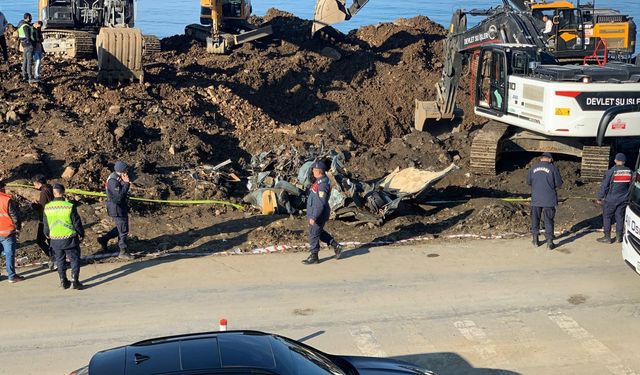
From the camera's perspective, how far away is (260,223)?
604 inches

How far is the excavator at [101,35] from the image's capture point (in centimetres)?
2375

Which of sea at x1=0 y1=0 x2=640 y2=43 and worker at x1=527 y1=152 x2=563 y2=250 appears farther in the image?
sea at x1=0 y1=0 x2=640 y2=43

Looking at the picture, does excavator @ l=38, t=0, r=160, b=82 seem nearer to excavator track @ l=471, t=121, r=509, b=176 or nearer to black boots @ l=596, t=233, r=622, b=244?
excavator track @ l=471, t=121, r=509, b=176

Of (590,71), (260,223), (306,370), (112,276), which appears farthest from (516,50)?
(306,370)

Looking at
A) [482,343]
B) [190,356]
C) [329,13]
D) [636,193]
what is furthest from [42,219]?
[329,13]

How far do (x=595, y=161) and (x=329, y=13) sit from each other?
45.3ft

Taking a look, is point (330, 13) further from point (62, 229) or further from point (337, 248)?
point (62, 229)

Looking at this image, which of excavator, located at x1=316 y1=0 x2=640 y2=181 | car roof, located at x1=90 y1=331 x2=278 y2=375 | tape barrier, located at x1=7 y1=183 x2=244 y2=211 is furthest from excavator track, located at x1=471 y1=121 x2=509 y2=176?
car roof, located at x1=90 y1=331 x2=278 y2=375

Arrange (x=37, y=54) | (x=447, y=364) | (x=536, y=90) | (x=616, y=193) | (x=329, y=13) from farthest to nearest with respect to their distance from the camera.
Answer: (x=329, y=13)
(x=37, y=54)
(x=536, y=90)
(x=616, y=193)
(x=447, y=364)

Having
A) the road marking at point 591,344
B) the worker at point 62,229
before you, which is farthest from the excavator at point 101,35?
the road marking at point 591,344

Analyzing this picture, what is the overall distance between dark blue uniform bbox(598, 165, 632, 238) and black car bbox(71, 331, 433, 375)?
7740 mm

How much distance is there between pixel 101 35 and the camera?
24.0 meters

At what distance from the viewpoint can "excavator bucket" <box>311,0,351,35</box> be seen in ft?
98.6

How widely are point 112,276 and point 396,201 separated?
16.4 ft
